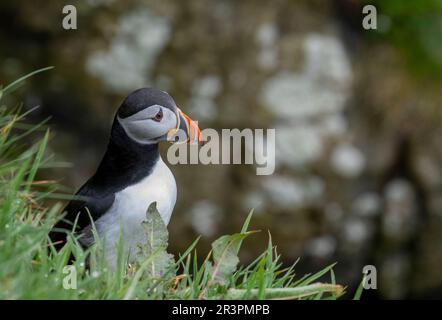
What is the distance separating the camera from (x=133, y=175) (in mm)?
3627

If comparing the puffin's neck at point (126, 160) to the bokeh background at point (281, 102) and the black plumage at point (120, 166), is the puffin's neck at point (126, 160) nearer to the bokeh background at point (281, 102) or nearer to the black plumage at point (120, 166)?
the black plumage at point (120, 166)

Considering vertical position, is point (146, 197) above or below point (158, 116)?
below

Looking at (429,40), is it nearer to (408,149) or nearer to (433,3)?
(433,3)

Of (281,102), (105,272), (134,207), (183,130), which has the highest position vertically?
(281,102)

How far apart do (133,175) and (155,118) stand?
0.29 metres

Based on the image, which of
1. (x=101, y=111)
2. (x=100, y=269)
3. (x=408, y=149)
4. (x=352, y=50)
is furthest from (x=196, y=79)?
(x=100, y=269)

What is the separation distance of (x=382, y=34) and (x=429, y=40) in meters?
0.46

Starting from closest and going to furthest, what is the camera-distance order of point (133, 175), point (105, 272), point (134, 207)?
point (105, 272) → point (134, 207) → point (133, 175)

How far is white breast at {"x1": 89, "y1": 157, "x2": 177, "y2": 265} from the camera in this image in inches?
135

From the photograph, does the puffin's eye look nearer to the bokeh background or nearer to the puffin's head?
the puffin's head

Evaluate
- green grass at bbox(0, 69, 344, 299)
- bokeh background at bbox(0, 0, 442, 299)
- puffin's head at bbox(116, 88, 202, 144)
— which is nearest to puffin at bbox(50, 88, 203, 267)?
puffin's head at bbox(116, 88, 202, 144)

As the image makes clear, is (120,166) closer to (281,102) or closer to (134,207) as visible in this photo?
(134,207)

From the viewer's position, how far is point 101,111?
7906 millimetres

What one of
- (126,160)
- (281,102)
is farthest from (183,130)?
(281,102)
